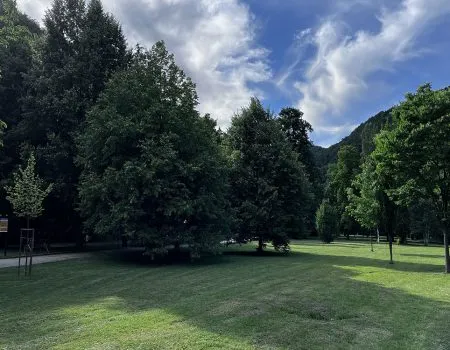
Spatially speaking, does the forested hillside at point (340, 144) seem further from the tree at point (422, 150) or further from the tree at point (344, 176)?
the tree at point (422, 150)

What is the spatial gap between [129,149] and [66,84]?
9014 millimetres

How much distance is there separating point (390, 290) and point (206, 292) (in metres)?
5.80

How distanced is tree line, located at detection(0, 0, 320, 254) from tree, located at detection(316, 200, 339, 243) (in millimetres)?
18945

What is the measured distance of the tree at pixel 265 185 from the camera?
27.1 m

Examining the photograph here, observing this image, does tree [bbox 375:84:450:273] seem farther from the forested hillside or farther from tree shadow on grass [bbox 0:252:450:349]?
the forested hillside

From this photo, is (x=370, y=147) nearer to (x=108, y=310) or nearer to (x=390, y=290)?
(x=390, y=290)

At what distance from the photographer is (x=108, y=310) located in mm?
9039

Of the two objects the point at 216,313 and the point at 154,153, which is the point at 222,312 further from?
the point at 154,153

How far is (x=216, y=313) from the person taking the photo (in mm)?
8648

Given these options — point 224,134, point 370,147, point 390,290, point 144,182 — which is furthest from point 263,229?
point 370,147

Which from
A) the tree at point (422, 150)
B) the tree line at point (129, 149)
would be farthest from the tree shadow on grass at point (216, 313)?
the tree at point (422, 150)

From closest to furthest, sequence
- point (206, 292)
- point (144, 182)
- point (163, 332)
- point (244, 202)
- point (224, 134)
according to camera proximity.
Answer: point (163, 332)
point (206, 292)
point (144, 182)
point (244, 202)
point (224, 134)

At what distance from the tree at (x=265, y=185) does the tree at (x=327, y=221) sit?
18.8 m

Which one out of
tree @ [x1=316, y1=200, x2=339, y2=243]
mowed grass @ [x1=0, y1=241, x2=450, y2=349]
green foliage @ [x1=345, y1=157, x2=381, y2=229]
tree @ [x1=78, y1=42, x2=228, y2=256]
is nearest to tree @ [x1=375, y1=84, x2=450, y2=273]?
green foliage @ [x1=345, y1=157, x2=381, y2=229]
